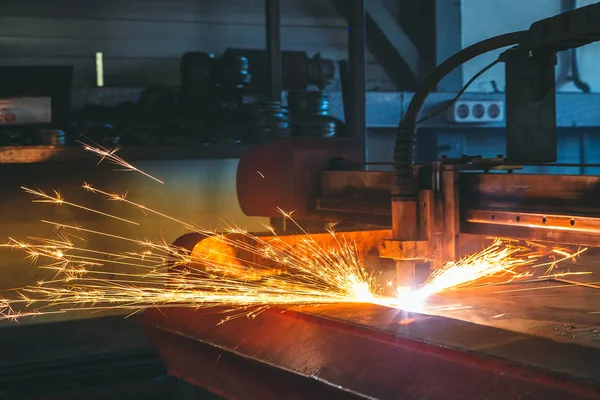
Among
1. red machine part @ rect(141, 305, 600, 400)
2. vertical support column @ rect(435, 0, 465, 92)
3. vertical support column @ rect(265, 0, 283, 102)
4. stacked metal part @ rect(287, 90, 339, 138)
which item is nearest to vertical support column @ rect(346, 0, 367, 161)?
stacked metal part @ rect(287, 90, 339, 138)

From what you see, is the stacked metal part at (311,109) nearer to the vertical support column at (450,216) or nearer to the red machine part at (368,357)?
the red machine part at (368,357)

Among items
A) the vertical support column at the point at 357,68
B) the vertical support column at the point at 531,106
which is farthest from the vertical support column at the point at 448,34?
the vertical support column at the point at 531,106

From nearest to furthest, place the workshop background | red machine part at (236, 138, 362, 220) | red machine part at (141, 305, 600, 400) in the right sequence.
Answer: red machine part at (141, 305, 600, 400) < red machine part at (236, 138, 362, 220) < the workshop background

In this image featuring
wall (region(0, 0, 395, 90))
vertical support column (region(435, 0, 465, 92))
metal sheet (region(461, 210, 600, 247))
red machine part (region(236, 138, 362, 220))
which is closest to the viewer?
metal sheet (region(461, 210, 600, 247))

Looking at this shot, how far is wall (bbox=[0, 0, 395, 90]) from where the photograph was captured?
5.79m

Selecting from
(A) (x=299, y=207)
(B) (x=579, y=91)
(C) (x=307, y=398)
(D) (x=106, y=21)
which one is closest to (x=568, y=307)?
(C) (x=307, y=398)

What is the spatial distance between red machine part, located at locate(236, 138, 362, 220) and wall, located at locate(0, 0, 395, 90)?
2.68 metres

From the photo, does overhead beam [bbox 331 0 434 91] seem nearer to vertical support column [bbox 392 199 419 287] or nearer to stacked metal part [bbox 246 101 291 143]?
stacked metal part [bbox 246 101 291 143]

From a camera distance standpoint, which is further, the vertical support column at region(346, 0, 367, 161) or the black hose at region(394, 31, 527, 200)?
the vertical support column at region(346, 0, 367, 161)

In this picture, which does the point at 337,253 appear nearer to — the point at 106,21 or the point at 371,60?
the point at 106,21

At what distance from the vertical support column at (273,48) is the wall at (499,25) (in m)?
2.26

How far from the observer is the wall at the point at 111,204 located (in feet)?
17.9

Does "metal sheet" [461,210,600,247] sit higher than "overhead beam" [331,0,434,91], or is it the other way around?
"overhead beam" [331,0,434,91]

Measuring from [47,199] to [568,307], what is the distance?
381 cm
